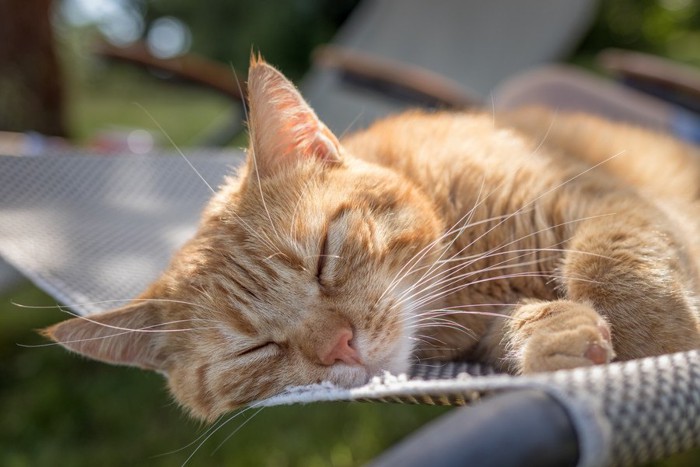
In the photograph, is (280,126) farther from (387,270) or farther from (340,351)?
(340,351)

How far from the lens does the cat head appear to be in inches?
59.2

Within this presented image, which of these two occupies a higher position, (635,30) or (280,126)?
(635,30)

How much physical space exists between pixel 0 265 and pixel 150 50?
2033mm

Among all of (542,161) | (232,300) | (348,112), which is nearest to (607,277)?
(542,161)

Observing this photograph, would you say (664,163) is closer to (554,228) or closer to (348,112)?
(554,228)

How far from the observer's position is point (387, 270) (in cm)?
159

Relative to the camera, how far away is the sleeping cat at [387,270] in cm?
146

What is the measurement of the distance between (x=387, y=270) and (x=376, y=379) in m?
0.37

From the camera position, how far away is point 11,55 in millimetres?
5586

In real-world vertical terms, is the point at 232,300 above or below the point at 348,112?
below

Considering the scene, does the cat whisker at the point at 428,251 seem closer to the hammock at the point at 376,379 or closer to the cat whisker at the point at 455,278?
the cat whisker at the point at 455,278

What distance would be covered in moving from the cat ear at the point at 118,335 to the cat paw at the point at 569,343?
0.92 m

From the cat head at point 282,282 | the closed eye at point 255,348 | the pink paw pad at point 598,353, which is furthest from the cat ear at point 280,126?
the pink paw pad at point 598,353

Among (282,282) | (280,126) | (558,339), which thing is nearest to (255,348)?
(282,282)
